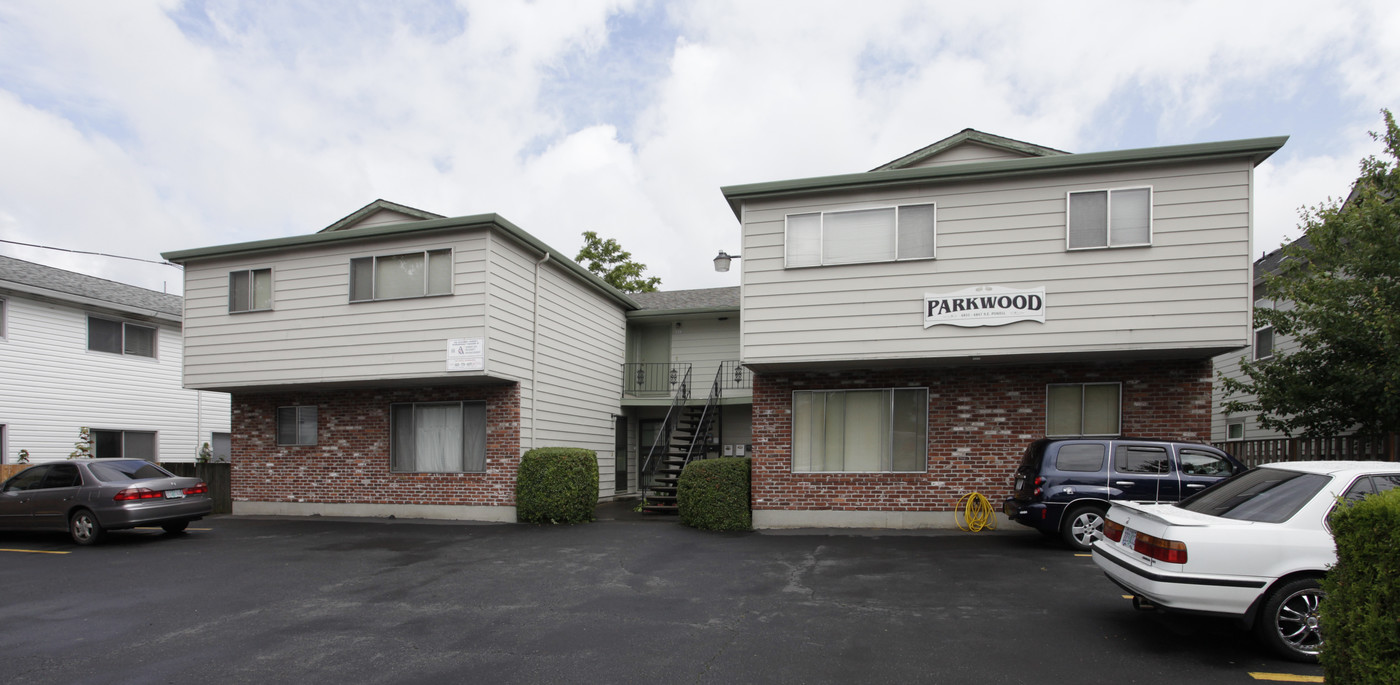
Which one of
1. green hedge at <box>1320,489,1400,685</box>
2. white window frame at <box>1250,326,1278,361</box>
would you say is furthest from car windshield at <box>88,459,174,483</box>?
white window frame at <box>1250,326,1278,361</box>

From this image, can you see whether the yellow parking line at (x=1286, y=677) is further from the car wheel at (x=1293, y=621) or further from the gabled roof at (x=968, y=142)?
the gabled roof at (x=968, y=142)

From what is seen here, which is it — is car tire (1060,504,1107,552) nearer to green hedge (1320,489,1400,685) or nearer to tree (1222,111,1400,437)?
tree (1222,111,1400,437)

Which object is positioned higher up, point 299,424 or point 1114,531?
point 1114,531

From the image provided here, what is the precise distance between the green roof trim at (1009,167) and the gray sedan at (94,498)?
411 inches

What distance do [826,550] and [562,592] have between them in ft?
13.2

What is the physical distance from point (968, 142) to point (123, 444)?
22266mm

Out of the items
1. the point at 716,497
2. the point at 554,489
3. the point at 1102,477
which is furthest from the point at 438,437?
the point at 1102,477

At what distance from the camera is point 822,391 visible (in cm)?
1350

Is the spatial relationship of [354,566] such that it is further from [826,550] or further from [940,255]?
[940,255]

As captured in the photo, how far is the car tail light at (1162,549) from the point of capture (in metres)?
5.81

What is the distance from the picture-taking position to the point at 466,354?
13891mm

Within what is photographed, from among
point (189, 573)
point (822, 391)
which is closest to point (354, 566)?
point (189, 573)

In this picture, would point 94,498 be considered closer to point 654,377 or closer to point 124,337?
point 124,337

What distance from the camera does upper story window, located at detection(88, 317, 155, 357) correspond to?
20.7 metres
